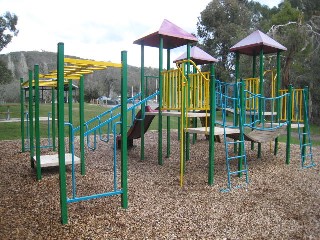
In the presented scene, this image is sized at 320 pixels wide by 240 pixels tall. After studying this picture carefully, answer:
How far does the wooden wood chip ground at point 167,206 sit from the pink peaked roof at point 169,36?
3.15 metres

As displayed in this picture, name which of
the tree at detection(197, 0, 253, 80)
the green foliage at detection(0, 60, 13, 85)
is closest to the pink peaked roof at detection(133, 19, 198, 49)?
the green foliage at detection(0, 60, 13, 85)

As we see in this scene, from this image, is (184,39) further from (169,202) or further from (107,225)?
(107,225)

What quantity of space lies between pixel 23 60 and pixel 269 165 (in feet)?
228

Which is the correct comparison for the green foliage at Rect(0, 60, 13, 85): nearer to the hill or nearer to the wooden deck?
the wooden deck

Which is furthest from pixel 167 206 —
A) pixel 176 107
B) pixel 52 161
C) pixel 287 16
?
pixel 287 16

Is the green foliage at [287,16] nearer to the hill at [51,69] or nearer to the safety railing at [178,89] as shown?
the safety railing at [178,89]

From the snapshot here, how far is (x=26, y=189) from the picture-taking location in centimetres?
519

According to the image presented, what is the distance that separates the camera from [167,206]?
14.6 feet

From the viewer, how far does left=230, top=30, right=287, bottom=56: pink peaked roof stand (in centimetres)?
772

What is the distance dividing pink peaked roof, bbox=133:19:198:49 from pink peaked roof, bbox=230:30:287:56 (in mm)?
1693

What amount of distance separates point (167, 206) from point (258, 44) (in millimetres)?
5250

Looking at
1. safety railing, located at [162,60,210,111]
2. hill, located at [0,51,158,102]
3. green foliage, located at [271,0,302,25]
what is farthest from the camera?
hill, located at [0,51,158,102]

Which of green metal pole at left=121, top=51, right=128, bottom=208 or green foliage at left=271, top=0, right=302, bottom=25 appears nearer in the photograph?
green metal pole at left=121, top=51, right=128, bottom=208

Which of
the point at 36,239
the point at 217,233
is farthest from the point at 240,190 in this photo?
the point at 36,239
